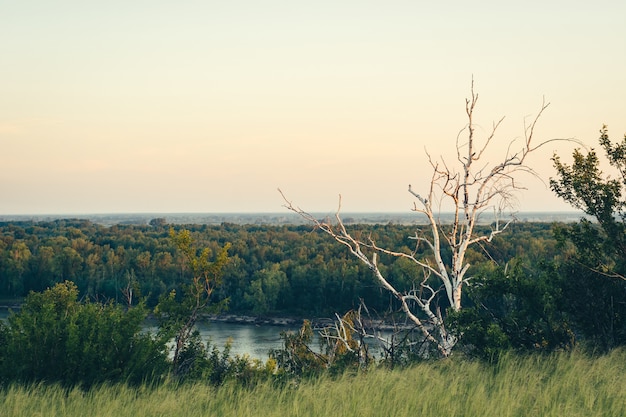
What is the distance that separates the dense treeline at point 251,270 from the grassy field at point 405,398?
59045 mm

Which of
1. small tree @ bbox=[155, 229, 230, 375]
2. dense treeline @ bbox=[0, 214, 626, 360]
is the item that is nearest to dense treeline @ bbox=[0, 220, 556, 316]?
dense treeline @ bbox=[0, 214, 626, 360]

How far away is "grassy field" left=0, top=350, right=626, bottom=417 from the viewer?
4949 mm

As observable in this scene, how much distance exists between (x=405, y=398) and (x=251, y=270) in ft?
289

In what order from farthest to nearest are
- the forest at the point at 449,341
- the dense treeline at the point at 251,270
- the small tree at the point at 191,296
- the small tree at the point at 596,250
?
A: 1. the dense treeline at the point at 251,270
2. the small tree at the point at 191,296
3. the small tree at the point at 596,250
4. the forest at the point at 449,341

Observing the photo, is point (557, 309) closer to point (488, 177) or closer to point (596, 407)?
point (488, 177)

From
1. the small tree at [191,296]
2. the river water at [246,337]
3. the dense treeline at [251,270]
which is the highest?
the small tree at [191,296]

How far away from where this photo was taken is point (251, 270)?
92375 mm

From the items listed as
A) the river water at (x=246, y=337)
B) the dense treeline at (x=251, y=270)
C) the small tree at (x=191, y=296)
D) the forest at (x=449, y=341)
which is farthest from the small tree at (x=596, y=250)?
the dense treeline at (x=251, y=270)

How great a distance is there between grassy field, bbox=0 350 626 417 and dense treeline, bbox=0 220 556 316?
194 ft

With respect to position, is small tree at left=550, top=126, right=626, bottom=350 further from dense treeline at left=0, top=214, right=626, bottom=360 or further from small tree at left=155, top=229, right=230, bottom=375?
small tree at left=155, top=229, right=230, bottom=375

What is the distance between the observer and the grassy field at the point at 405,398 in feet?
16.2

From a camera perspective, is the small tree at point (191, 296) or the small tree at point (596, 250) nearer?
the small tree at point (596, 250)

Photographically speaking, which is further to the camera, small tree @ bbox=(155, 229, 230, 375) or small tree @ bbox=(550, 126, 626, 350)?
small tree @ bbox=(155, 229, 230, 375)

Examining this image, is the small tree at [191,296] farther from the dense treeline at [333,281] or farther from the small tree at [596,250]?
the small tree at [596,250]
